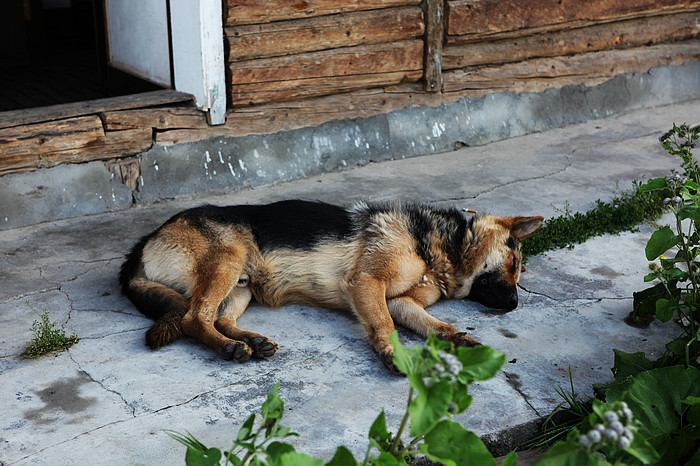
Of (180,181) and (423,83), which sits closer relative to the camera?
(180,181)

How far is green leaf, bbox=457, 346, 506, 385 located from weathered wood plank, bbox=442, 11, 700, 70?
5.98m

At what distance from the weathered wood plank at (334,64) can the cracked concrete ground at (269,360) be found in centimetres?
97

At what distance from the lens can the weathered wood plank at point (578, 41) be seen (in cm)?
834

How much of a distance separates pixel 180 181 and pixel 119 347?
256 centimetres

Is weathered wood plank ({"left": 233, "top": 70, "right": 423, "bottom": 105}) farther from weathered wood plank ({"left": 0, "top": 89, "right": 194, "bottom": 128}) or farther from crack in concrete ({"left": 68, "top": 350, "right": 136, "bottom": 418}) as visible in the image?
crack in concrete ({"left": 68, "top": 350, "right": 136, "bottom": 418})

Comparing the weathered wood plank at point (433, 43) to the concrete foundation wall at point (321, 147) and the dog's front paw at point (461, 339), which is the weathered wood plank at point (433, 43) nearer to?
the concrete foundation wall at point (321, 147)

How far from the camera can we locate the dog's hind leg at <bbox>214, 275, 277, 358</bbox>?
14.9 feet

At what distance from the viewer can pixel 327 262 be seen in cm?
518

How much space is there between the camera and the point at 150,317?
4.88 meters

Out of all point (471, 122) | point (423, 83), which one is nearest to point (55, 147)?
point (423, 83)

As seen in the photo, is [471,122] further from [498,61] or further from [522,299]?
[522,299]

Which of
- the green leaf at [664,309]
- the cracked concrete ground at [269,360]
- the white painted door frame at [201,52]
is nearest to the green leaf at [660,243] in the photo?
the green leaf at [664,309]

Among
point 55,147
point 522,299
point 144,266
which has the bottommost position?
point 522,299

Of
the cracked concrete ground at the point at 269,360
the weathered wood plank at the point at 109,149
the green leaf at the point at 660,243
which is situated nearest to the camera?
the cracked concrete ground at the point at 269,360
